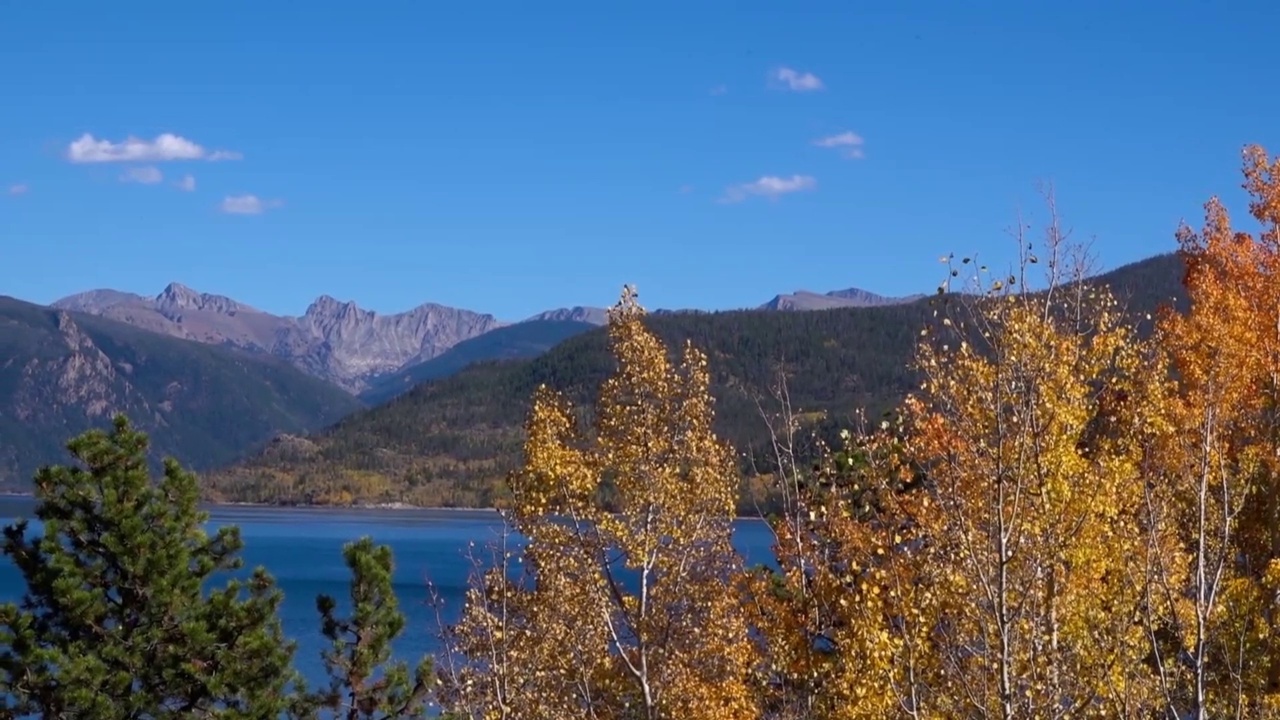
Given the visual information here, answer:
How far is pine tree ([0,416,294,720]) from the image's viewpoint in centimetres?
2550

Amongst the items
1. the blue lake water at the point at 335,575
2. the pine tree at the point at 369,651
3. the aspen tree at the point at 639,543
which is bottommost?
the blue lake water at the point at 335,575

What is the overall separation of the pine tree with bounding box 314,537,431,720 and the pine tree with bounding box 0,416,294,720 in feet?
4.41

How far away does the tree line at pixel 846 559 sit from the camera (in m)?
14.6

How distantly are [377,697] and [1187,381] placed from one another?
15.8m

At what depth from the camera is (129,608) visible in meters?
26.7

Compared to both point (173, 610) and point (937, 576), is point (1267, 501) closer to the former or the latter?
point (937, 576)

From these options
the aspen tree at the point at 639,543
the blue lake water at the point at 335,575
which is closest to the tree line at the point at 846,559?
the aspen tree at the point at 639,543

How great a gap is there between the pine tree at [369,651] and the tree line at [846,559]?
8 cm

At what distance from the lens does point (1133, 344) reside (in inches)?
839

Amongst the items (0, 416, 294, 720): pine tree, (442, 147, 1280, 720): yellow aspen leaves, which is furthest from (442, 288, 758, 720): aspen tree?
(0, 416, 294, 720): pine tree

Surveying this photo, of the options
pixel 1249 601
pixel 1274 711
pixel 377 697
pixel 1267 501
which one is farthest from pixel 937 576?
pixel 377 697

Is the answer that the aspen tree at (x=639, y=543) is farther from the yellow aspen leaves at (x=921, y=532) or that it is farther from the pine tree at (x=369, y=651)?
the pine tree at (x=369, y=651)

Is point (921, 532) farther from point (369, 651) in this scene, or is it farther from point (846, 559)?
point (369, 651)

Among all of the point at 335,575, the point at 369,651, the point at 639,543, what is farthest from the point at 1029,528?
the point at 335,575
